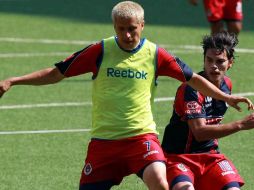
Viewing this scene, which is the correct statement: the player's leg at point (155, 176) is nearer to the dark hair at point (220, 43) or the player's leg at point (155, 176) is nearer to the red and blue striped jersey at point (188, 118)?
the red and blue striped jersey at point (188, 118)

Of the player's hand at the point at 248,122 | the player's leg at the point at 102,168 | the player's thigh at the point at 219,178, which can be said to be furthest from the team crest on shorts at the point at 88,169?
the player's hand at the point at 248,122

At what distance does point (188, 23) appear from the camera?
68.5 feet

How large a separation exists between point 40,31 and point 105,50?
37.2 feet

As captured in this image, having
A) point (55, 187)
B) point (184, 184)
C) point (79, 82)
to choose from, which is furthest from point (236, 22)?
point (184, 184)

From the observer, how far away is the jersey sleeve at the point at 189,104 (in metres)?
8.66

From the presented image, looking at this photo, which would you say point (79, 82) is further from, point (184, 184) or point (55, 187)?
point (184, 184)

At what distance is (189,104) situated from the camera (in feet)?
28.6

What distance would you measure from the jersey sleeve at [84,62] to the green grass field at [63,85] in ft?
6.21

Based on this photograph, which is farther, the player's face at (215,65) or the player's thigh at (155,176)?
the player's face at (215,65)

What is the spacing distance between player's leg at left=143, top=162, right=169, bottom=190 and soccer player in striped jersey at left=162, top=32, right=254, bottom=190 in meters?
0.38

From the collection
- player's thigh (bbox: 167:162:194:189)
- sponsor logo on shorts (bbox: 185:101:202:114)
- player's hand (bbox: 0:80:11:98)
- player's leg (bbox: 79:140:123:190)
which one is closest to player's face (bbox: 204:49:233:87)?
sponsor logo on shorts (bbox: 185:101:202:114)

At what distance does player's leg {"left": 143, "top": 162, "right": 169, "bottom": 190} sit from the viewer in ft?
26.6

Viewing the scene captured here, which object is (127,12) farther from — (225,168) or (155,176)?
(225,168)

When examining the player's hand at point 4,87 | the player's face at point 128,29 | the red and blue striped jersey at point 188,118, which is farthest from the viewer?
the red and blue striped jersey at point 188,118
